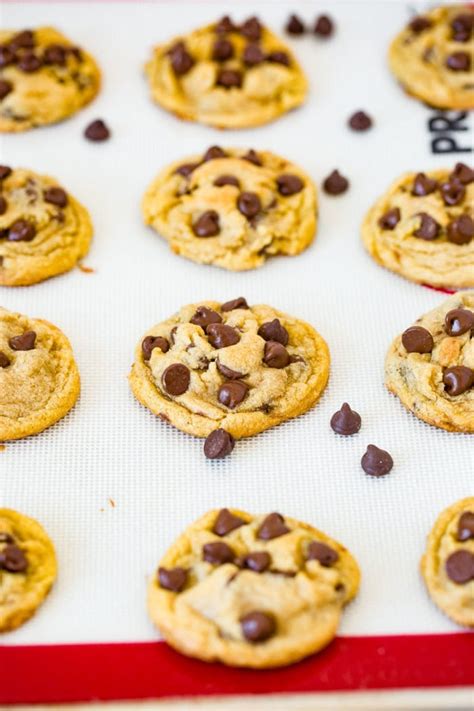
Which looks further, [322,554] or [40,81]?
[40,81]

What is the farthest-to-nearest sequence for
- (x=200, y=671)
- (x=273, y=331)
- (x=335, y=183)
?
(x=335, y=183) → (x=273, y=331) → (x=200, y=671)

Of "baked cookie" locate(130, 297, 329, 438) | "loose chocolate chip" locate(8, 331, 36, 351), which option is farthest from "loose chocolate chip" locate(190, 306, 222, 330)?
"loose chocolate chip" locate(8, 331, 36, 351)

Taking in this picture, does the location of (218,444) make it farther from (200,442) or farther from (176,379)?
(176,379)

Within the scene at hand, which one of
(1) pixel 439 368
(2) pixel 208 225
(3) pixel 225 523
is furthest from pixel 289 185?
(3) pixel 225 523

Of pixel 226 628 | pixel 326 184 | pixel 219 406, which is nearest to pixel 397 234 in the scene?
pixel 326 184

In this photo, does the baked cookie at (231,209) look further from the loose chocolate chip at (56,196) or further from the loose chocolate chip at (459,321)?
the loose chocolate chip at (459,321)

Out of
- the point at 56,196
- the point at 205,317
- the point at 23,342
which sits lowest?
the point at 23,342
